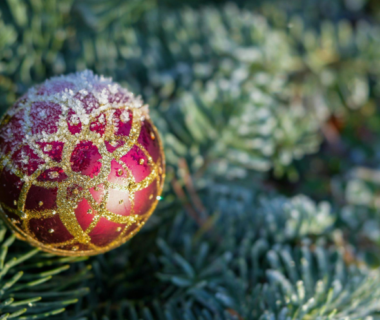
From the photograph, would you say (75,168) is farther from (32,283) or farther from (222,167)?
(222,167)

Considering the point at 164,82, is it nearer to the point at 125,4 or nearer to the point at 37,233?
the point at 125,4

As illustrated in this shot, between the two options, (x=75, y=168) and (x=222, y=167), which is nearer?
(x=75, y=168)

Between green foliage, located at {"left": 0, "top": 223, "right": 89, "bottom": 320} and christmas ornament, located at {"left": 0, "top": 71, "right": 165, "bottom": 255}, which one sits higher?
christmas ornament, located at {"left": 0, "top": 71, "right": 165, "bottom": 255}

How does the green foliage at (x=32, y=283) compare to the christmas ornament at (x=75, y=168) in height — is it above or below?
below

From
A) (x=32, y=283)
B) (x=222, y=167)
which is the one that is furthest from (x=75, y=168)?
(x=222, y=167)
